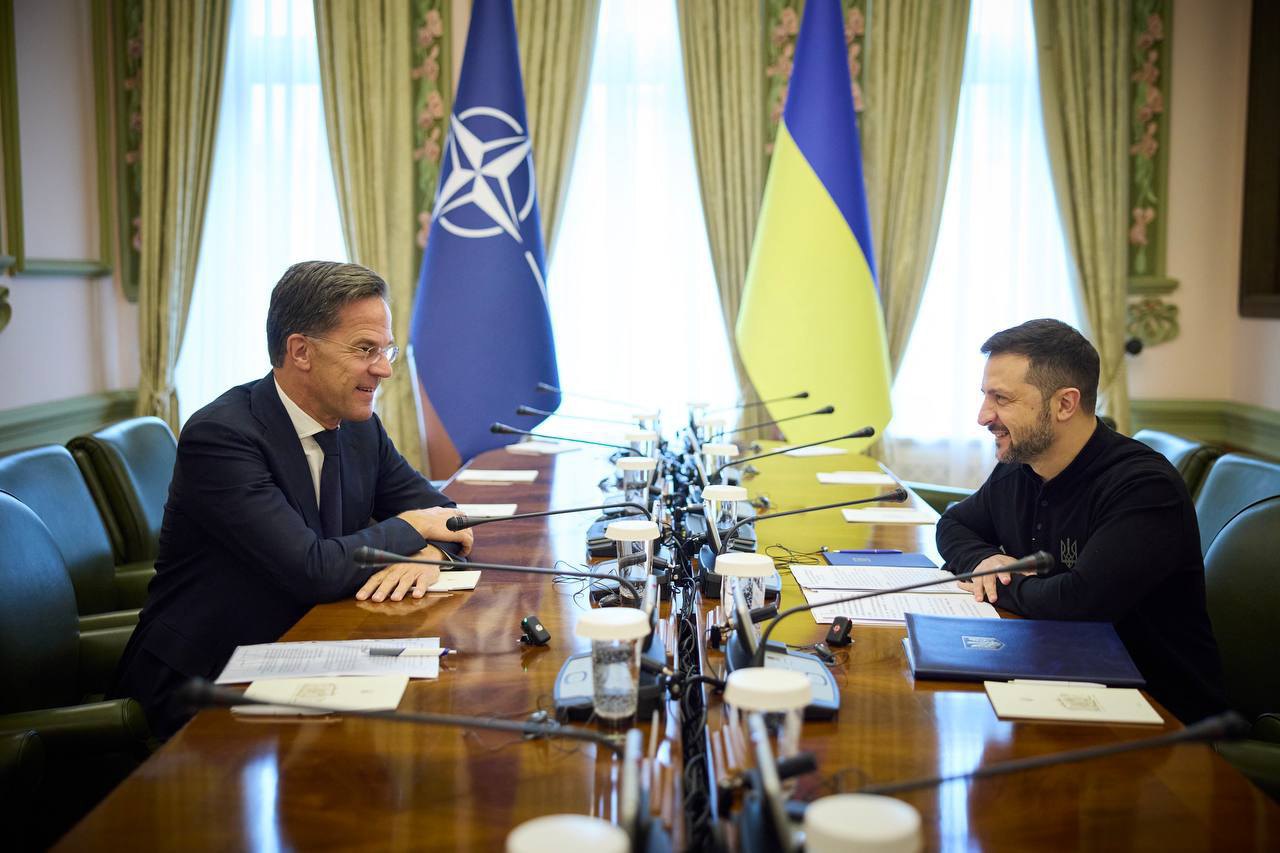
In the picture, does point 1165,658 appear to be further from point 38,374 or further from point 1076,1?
point 38,374

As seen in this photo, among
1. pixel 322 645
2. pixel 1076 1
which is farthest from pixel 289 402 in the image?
pixel 1076 1

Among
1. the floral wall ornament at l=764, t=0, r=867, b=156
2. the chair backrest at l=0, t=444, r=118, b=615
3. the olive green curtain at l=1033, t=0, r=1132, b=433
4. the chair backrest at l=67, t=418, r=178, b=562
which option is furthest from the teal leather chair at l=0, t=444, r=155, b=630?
the olive green curtain at l=1033, t=0, r=1132, b=433

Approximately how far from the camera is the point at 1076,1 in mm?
4676

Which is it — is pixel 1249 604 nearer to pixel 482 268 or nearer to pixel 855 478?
pixel 855 478

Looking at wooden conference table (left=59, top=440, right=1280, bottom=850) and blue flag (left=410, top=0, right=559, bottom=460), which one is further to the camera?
blue flag (left=410, top=0, right=559, bottom=460)

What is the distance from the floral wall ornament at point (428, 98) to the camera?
189 inches

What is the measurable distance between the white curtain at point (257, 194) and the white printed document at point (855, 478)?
8.44 ft

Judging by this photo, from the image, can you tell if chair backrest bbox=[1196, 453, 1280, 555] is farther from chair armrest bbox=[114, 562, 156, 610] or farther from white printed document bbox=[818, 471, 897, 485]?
chair armrest bbox=[114, 562, 156, 610]

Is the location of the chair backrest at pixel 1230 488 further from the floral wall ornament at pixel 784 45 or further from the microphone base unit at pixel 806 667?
Result: the floral wall ornament at pixel 784 45

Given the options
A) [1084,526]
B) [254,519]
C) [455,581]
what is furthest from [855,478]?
[254,519]

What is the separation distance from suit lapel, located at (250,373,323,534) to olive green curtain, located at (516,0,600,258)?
8.50 feet

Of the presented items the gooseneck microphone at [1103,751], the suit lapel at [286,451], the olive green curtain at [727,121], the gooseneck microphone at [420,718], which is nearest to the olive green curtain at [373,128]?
the olive green curtain at [727,121]

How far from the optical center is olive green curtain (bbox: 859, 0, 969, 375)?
4684mm

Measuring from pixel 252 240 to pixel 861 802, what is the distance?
15.1 feet
